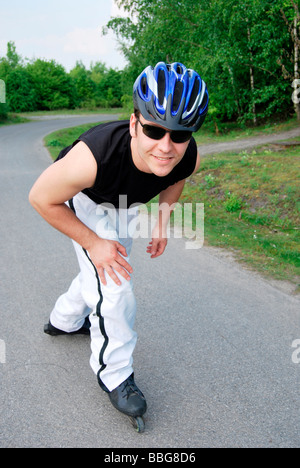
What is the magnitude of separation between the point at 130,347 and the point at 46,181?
1.07 m

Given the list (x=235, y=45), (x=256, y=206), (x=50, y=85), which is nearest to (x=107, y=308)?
(x=256, y=206)

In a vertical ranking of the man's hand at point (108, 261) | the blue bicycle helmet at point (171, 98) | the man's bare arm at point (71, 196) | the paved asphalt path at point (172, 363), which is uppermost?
the blue bicycle helmet at point (171, 98)

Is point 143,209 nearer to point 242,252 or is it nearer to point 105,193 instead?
point 242,252

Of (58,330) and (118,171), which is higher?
(118,171)

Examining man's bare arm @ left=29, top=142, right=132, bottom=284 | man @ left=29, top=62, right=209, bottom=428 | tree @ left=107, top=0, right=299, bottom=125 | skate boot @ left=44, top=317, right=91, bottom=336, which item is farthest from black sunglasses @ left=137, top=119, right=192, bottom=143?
tree @ left=107, top=0, right=299, bottom=125

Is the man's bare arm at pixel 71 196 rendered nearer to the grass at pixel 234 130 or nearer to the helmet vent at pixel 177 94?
the helmet vent at pixel 177 94

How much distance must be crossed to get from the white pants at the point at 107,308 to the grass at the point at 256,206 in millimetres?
2386

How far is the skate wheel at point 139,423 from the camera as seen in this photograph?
8.18 feet

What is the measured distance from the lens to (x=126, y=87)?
2489 cm

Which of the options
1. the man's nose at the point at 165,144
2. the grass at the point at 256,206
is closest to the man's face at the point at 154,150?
the man's nose at the point at 165,144

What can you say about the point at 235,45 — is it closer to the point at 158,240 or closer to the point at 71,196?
the point at 158,240

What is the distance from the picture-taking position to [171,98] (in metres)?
2.31

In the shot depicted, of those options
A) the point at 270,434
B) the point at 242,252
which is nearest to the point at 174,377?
the point at 270,434

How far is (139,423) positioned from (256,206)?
16.4ft
